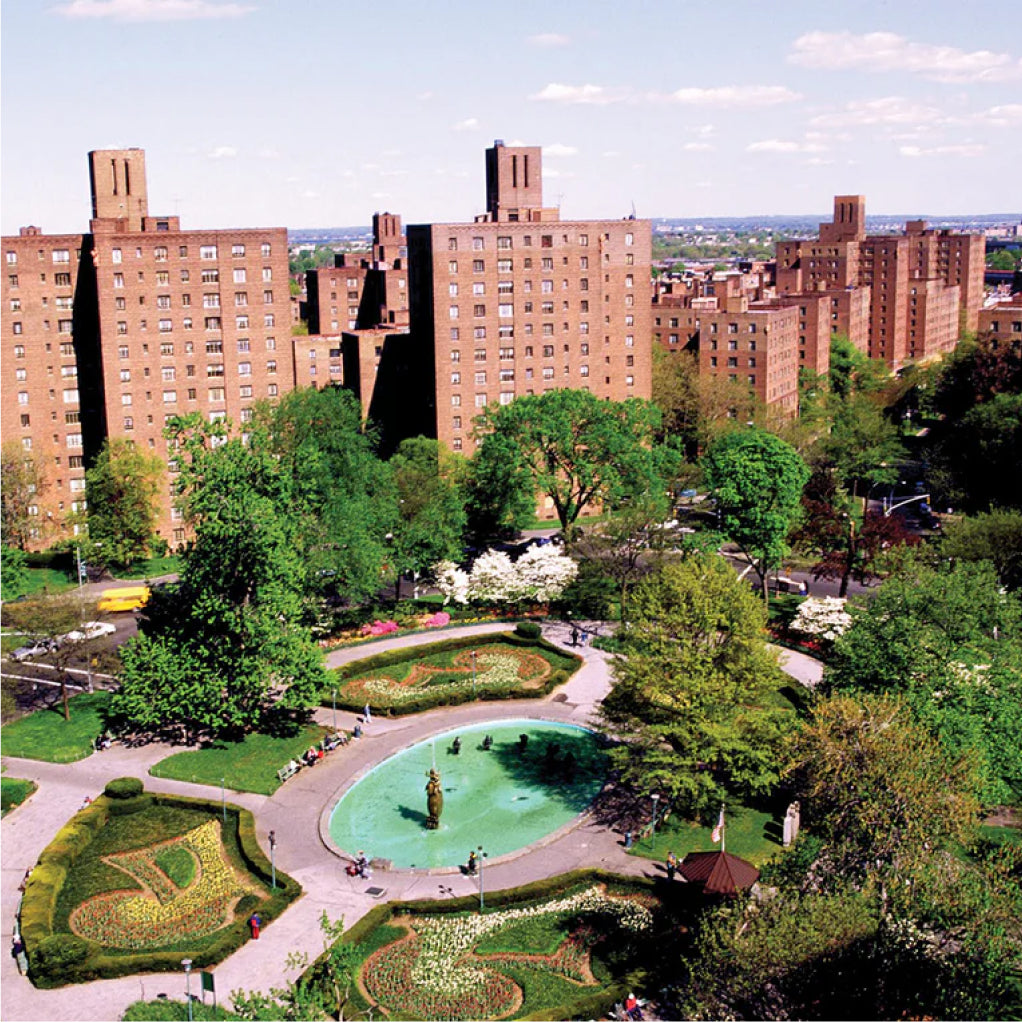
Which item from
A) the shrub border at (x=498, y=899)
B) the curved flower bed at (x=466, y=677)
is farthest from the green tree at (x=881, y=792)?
the curved flower bed at (x=466, y=677)

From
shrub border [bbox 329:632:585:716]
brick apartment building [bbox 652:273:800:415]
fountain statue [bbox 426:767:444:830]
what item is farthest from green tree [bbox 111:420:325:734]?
brick apartment building [bbox 652:273:800:415]

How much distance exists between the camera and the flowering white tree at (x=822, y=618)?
75.6m

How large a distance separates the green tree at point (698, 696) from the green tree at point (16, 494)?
6037 centimetres

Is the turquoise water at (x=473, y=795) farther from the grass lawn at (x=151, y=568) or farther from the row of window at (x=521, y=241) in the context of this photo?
the row of window at (x=521, y=241)

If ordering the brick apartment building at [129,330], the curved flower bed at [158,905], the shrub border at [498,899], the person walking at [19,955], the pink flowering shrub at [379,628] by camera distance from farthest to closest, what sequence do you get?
the brick apartment building at [129,330], the pink flowering shrub at [379,628], the curved flower bed at [158,905], the shrub border at [498,899], the person walking at [19,955]

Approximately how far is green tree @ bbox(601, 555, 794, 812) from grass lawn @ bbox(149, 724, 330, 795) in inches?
683

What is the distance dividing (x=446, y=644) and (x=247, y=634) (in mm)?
17929

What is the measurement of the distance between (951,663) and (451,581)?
38.7 meters

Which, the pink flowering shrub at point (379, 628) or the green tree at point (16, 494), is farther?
the green tree at point (16, 494)

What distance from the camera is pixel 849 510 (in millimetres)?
94250

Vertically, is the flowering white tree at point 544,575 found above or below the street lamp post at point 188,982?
above

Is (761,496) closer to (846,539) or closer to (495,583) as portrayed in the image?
(846,539)

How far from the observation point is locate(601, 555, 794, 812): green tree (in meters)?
54.3

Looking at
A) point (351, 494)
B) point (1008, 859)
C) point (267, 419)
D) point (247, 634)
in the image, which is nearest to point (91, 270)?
point (267, 419)
